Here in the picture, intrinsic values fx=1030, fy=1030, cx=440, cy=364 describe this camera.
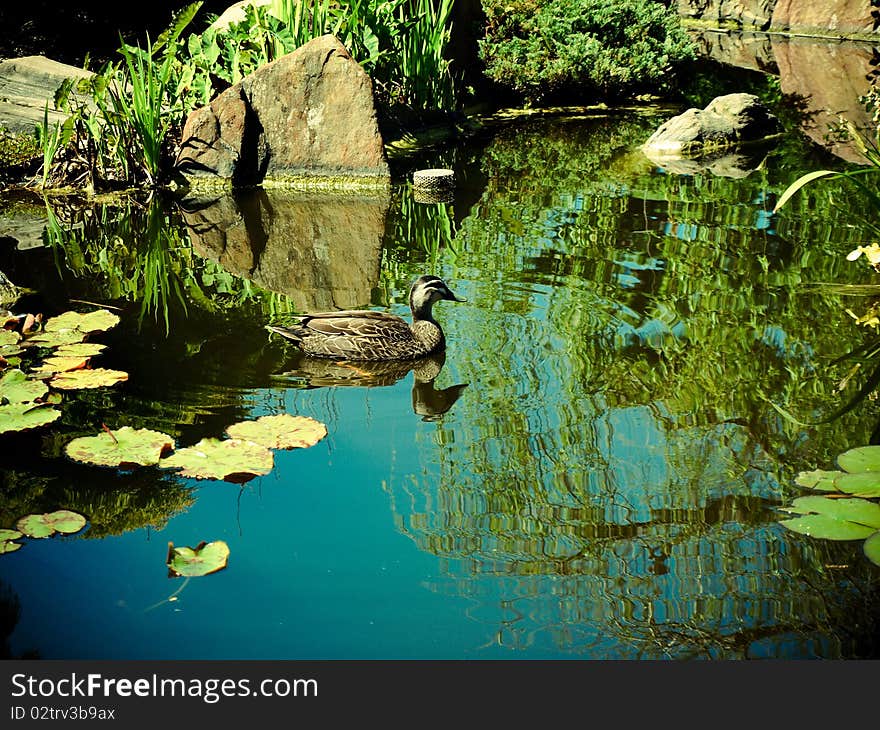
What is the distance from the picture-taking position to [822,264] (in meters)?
7.65

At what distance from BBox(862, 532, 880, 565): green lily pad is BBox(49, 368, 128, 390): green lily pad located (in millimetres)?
3923

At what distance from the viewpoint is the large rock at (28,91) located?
11.1m

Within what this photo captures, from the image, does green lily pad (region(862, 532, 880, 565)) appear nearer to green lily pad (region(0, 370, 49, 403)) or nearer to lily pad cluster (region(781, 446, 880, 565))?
lily pad cluster (region(781, 446, 880, 565))

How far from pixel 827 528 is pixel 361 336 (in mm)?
2926

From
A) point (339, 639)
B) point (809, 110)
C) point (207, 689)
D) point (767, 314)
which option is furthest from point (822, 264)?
point (809, 110)

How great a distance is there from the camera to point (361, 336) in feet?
20.0

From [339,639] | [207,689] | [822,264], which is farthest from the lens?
[822,264]

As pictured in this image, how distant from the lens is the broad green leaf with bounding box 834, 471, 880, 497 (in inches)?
173

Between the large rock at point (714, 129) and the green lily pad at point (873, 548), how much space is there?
29.1ft

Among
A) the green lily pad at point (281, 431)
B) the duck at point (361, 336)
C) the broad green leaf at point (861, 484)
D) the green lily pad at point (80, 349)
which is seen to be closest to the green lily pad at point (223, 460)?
the green lily pad at point (281, 431)

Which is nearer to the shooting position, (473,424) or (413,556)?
(413,556)

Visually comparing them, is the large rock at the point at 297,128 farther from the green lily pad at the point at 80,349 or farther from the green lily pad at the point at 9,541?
the green lily pad at the point at 9,541

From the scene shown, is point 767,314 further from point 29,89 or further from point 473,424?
point 29,89

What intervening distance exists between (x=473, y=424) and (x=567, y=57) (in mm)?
11280
